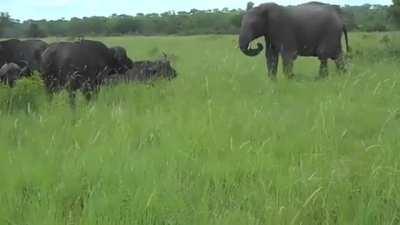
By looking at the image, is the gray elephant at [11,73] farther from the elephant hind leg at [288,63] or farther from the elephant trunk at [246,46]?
the elephant hind leg at [288,63]

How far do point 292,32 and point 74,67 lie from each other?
4862mm

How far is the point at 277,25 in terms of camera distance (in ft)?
38.4

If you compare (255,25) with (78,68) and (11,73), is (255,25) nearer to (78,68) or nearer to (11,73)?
(78,68)

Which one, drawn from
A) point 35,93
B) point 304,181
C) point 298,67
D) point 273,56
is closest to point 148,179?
point 304,181

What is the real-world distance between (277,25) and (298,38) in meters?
0.64

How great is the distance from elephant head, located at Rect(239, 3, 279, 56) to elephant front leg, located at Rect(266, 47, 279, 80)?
33 centimetres

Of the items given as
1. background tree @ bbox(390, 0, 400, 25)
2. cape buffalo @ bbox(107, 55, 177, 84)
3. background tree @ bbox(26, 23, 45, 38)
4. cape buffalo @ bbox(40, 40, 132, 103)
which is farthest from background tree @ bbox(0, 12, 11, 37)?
cape buffalo @ bbox(40, 40, 132, 103)

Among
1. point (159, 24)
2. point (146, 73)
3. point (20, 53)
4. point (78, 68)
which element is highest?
point (78, 68)

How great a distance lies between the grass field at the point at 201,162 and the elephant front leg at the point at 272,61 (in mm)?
3123

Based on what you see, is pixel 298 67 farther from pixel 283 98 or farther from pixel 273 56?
pixel 283 98

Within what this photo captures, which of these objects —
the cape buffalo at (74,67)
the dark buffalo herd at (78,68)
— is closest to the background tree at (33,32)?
the dark buffalo herd at (78,68)

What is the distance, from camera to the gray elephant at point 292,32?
11.4 m

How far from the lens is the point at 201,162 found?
5.05m

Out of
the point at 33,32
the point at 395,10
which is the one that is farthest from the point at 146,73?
the point at 33,32
